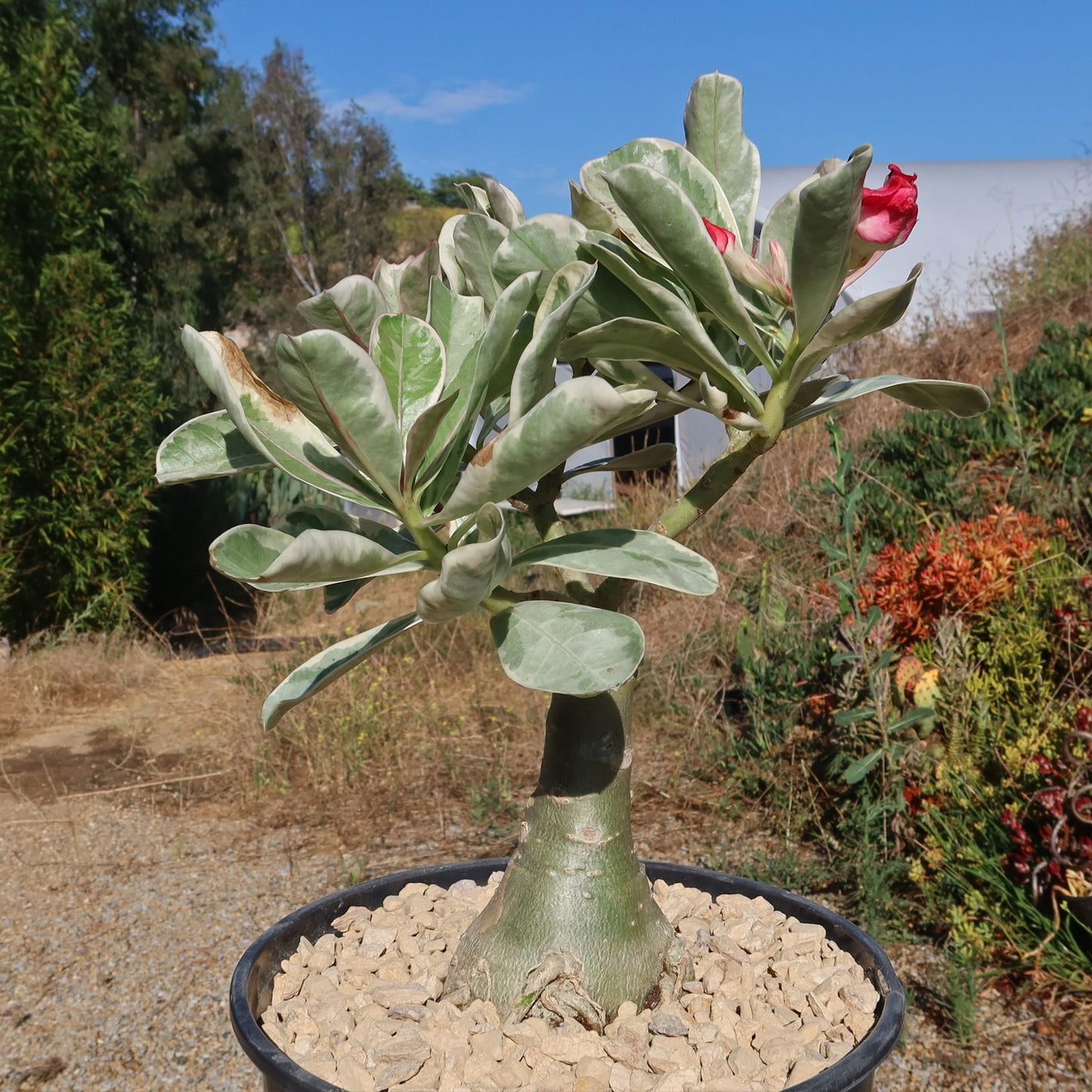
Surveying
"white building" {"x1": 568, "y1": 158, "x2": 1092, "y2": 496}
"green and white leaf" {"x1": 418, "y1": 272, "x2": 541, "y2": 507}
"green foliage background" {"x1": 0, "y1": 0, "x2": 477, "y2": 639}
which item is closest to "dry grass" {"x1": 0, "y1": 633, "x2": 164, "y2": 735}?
"green foliage background" {"x1": 0, "y1": 0, "x2": 477, "y2": 639}

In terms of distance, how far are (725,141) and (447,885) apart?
108 centimetres

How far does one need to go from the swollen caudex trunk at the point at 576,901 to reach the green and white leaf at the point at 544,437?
0.36m

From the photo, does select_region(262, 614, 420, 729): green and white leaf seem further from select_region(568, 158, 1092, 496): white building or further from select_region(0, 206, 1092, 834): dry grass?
select_region(568, 158, 1092, 496): white building

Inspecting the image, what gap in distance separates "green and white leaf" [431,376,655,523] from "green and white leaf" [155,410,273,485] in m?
0.23

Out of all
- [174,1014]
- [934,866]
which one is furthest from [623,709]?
[174,1014]

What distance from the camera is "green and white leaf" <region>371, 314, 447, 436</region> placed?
76cm

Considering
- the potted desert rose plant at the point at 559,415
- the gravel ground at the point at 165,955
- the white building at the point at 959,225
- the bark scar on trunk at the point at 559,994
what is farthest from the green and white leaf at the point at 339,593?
the white building at the point at 959,225

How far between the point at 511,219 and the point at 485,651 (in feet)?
13.2

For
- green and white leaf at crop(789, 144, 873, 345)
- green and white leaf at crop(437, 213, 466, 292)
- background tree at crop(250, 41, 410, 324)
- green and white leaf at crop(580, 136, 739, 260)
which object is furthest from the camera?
background tree at crop(250, 41, 410, 324)

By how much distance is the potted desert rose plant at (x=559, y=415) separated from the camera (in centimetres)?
68

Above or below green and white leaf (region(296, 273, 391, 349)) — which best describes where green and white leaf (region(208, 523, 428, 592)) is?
below

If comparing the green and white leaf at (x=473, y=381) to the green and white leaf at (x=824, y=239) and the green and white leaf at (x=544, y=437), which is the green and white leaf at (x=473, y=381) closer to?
the green and white leaf at (x=544, y=437)

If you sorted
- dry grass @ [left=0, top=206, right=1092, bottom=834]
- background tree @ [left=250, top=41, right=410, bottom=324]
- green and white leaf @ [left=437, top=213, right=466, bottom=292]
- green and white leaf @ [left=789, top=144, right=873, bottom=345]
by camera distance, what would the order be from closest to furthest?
1. green and white leaf @ [left=789, top=144, right=873, bottom=345]
2. green and white leaf @ [left=437, top=213, right=466, bottom=292]
3. dry grass @ [left=0, top=206, right=1092, bottom=834]
4. background tree @ [left=250, top=41, right=410, bottom=324]

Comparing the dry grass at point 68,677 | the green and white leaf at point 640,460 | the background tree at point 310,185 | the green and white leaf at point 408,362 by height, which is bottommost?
the dry grass at point 68,677
